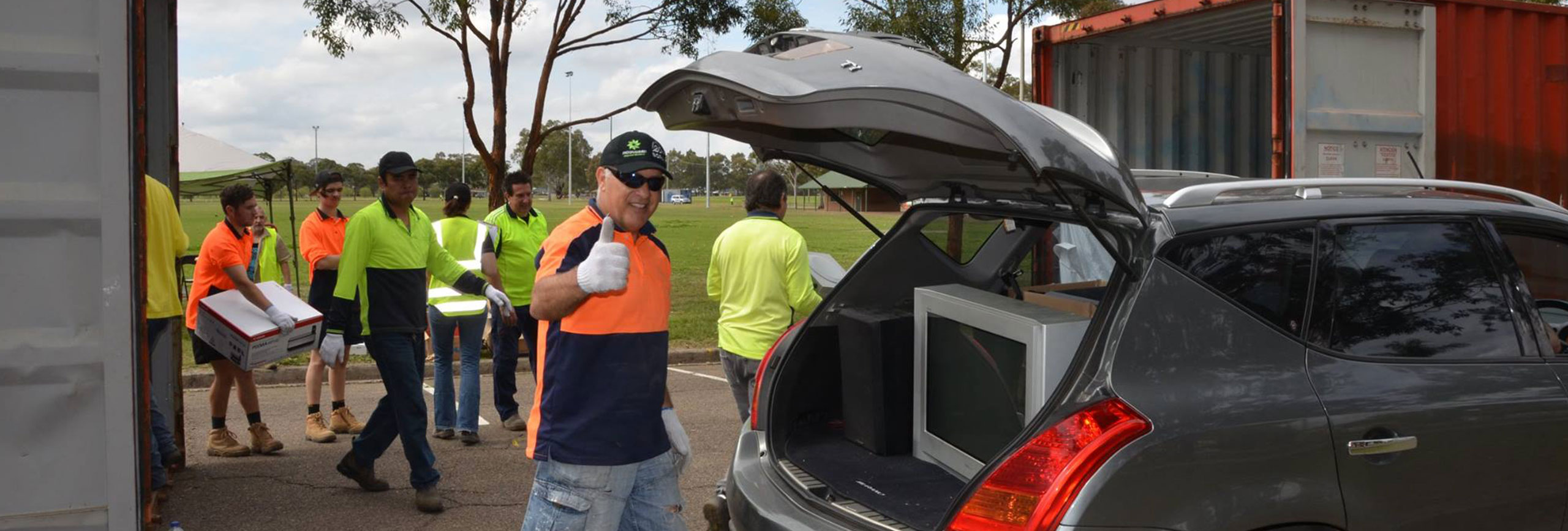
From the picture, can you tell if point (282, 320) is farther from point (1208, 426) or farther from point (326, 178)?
point (1208, 426)

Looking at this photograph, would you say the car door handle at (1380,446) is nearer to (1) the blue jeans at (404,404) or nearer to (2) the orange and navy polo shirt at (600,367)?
(2) the orange and navy polo shirt at (600,367)

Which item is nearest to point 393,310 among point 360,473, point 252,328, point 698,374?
point 252,328

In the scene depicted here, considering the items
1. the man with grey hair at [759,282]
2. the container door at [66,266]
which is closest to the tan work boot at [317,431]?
the man with grey hair at [759,282]

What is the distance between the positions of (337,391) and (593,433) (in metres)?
4.69

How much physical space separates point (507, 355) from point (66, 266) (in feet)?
16.6

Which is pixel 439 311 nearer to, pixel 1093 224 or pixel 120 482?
pixel 120 482

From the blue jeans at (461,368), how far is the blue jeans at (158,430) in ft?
5.81

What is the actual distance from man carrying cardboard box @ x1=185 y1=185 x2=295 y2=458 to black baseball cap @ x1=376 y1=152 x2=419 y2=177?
2.95 ft

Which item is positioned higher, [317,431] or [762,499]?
[762,499]

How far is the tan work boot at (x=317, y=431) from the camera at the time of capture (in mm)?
7426

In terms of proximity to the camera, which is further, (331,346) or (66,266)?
(331,346)

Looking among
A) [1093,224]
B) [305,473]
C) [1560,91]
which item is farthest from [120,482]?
[1560,91]

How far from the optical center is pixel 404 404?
5727 mm

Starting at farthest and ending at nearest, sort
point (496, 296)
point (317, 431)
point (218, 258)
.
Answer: point (317, 431) → point (218, 258) → point (496, 296)
